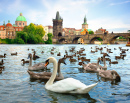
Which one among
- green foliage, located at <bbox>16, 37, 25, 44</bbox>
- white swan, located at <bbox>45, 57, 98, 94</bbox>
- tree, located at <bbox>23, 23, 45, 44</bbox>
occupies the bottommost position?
white swan, located at <bbox>45, 57, 98, 94</bbox>

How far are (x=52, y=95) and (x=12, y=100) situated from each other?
44.5 inches

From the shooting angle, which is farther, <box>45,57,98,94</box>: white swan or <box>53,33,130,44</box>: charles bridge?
<box>53,33,130,44</box>: charles bridge

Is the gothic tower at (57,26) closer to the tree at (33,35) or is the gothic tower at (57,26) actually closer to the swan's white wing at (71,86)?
the tree at (33,35)

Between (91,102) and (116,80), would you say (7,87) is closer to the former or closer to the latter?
(91,102)

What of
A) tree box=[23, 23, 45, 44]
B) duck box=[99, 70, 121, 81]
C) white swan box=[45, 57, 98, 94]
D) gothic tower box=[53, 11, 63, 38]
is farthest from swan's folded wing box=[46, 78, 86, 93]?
gothic tower box=[53, 11, 63, 38]

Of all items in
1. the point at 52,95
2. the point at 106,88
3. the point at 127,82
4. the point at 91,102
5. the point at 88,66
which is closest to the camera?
the point at 91,102

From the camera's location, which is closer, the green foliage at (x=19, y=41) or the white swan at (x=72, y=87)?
the white swan at (x=72, y=87)

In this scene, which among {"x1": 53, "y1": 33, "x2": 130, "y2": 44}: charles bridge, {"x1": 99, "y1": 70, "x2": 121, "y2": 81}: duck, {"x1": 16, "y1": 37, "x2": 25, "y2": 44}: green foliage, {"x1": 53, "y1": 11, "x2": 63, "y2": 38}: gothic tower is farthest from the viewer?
{"x1": 53, "y1": 11, "x2": 63, "y2": 38}: gothic tower

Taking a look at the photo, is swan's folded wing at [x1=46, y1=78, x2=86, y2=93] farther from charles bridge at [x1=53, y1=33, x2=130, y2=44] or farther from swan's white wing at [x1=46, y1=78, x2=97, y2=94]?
charles bridge at [x1=53, y1=33, x2=130, y2=44]

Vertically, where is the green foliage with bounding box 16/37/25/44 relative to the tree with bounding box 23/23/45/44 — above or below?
below

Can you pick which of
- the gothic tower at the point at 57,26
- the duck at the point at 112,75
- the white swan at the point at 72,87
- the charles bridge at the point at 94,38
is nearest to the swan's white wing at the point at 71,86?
the white swan at the point at 72,87

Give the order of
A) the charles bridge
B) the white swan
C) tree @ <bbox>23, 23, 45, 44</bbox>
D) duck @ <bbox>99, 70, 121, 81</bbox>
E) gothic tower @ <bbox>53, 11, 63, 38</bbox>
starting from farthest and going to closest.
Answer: gothic tower @ <bbox>53, 11, 63, 38</bbox> < the charles bridge < tree @ <bbox>23, 23, 45, 44</bbox> < duck @ <bbox>99, 70, 121, 81</bbox> < the white swan

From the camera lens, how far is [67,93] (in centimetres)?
593

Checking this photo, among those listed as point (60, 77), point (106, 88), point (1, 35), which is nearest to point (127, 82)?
point (106, 88)
